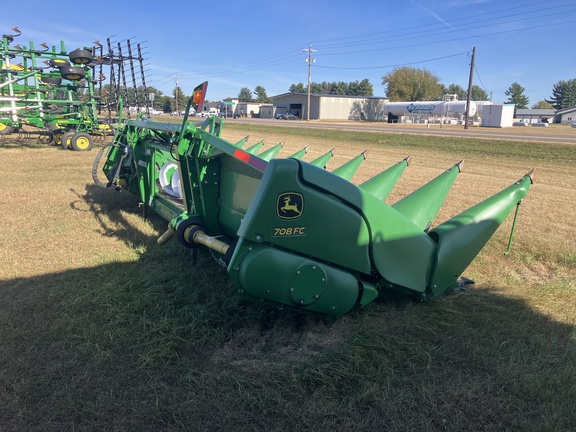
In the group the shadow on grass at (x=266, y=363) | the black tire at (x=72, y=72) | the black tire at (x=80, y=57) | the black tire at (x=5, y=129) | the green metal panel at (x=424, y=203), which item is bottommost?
the shadow on grass at (x=266, y=363)

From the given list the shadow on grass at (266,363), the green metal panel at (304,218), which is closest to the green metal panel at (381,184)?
the shadow on grass at (266,363)

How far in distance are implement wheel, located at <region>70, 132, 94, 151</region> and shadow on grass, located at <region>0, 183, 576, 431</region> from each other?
12.2 m

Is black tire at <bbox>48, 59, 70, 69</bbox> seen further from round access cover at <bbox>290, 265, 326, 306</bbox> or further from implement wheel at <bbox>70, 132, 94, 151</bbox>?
round access cover at <bbox>290, 265, 326, 306</bbox>

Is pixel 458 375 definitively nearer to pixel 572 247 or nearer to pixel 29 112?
pixel 572 247

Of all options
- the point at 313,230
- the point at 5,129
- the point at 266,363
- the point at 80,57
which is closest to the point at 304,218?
the point at 313,230

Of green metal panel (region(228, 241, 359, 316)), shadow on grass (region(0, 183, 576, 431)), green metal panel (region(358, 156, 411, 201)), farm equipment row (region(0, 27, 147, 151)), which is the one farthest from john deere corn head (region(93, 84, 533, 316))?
farm equipment row (region(0, 27, 147, 151))

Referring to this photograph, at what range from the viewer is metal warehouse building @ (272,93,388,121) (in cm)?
6444

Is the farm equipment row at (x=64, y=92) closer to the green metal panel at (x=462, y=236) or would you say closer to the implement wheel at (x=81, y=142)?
the implement wheel at (x=81, y=142)

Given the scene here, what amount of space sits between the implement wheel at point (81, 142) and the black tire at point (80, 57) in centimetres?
237

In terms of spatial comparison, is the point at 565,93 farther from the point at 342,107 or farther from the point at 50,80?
the point at 50,80

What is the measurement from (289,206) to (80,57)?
14.4 metres

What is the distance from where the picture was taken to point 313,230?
8.58 ft

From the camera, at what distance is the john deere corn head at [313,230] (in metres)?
2.53

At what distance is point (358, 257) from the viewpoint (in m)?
2.74
